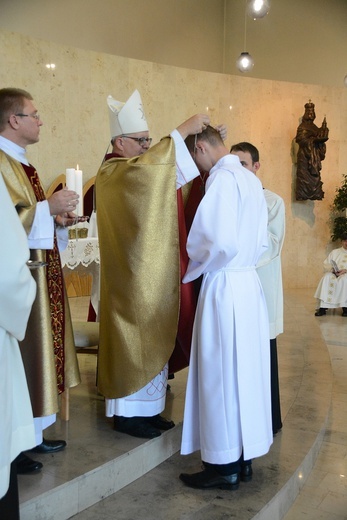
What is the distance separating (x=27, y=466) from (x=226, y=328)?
105cm

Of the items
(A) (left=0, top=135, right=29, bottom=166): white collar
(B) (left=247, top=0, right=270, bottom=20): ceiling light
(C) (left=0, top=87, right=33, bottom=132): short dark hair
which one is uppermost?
(B) (left=247, top=0, right=270, bottom=20): ceiling light

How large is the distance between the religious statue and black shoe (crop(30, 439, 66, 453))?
8500mm

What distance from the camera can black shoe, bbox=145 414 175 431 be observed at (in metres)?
3.08

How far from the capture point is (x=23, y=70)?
24.4ft

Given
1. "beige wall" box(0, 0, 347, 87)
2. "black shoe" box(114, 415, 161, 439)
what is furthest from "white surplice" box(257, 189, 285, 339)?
"beige wall" box(0, 0, 347, 87)

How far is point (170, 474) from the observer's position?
9.52 feet

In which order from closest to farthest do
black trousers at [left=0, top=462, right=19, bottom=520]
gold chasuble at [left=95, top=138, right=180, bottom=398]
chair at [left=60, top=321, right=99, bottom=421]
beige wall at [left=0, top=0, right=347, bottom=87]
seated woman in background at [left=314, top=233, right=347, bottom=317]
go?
1. black trousers at [left=0, top=462, right=19, bottom=520]
2. gold chasuble at [left=95, top=138, right=180, bottom=398]
3. chair at [left=60, top=321, right=99, bottom=421]
4. seated woman in background at [left=314, top=233, right=347, bottom=317]
5. beige wall at [left=0, top=0, right=347, bottom=87]

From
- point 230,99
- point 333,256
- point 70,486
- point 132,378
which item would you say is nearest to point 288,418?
point 132,378

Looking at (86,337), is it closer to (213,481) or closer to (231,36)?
(213,481)

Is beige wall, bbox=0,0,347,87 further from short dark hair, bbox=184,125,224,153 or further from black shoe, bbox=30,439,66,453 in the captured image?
black shoe, bbox=30,439,66,453

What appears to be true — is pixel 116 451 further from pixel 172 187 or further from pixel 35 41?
pixel 35 41

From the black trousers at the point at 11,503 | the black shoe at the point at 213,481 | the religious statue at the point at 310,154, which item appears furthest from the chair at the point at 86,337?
the religious statue at the point at 310,154

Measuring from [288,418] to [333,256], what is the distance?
5.26m

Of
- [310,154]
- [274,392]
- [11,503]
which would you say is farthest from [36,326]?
[310,154]
